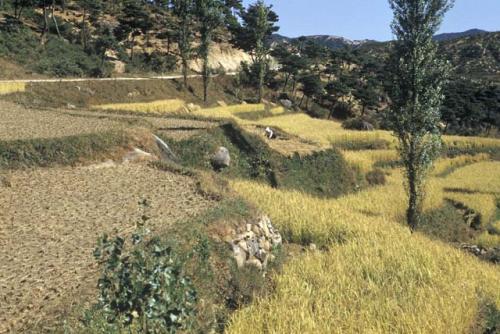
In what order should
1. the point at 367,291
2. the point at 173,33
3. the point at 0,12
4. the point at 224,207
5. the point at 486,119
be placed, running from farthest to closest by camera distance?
the point at 486,119 < the point at 173,33 < the point at 0,12 < the point at 224,207 < the point at 367,291

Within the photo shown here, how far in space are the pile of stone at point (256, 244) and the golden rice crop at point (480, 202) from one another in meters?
23.2

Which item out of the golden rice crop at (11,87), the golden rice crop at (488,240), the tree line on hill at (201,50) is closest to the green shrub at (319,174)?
the golden rice crop at (488,240)

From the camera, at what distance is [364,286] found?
1048cm

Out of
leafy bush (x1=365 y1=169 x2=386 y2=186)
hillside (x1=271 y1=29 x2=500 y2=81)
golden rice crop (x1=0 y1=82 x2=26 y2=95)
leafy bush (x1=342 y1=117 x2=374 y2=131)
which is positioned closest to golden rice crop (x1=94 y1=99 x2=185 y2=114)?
golden rice crop (x1=0 y1=82 x2=26 y2=95)

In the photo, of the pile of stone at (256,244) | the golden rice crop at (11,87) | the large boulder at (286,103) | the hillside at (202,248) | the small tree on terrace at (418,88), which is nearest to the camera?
the hillside at (202,248)

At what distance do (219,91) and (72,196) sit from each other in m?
60.3

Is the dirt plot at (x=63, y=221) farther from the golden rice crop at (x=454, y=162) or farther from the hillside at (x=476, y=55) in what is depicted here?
the hillside at (x=476, y=55)

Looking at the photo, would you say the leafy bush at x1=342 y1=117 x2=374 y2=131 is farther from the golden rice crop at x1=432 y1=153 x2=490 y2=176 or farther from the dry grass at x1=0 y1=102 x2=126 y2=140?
the dry grass at x1=0 y1=102 x2=126 y2=140

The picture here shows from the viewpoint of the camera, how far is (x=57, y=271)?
28.5ft

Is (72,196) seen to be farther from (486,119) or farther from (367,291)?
(486,119)

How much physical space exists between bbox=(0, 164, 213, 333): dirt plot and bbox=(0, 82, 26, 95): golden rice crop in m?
24.1

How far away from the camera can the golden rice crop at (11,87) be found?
35875 millimetres

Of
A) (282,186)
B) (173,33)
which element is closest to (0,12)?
(173,33)

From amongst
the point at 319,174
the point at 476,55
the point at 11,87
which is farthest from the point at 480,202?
the point at 476,55
